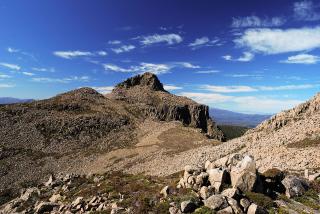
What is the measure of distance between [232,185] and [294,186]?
6.38m

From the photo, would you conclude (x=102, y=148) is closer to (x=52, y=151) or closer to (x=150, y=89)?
(x=52, y=151)

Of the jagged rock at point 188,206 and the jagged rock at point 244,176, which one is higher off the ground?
the jagged rock at point 244,176

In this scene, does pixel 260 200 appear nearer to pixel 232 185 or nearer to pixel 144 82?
pixel 232 185

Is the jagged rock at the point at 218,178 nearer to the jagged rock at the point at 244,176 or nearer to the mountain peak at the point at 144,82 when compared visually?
the jagged rock at the point at 244,176

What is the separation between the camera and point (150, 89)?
16725cm

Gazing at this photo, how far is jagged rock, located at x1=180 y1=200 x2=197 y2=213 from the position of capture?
79.6ft

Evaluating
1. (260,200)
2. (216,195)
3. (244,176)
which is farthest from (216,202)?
(244,176)

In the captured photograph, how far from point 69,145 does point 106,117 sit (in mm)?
22458

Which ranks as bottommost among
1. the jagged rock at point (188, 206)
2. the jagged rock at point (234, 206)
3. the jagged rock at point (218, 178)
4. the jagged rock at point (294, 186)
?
the jagged rock at point (188, 206)

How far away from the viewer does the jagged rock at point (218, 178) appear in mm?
26650

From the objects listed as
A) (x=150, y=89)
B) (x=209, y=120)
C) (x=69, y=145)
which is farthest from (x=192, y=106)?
(x=69, y=145)

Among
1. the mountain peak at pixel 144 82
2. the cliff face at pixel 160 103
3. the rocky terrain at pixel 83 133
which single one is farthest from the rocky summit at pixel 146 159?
the mountain peak at pixel 144 82

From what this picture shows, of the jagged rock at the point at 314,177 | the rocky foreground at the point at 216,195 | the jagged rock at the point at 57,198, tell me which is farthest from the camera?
the jagged rock at the point at 57,198

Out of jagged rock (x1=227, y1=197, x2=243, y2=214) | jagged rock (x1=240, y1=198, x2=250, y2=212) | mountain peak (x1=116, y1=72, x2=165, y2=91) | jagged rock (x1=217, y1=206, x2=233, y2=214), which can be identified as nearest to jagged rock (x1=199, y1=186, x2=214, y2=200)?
jagged rock (x1=227, y1=197, x2=243, y2=214)
